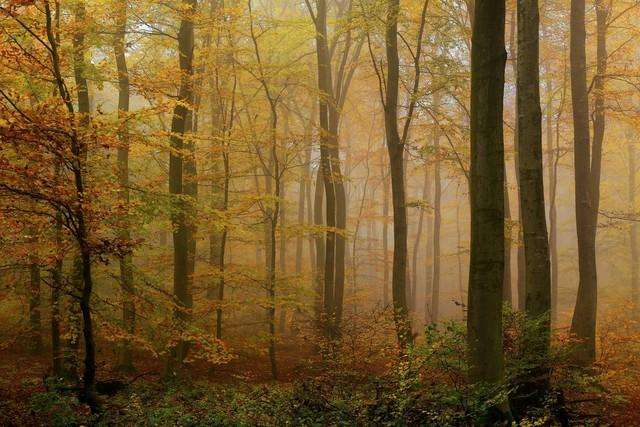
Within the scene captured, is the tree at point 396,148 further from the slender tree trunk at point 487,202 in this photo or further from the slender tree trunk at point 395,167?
the slender tree trunk at point 487,202

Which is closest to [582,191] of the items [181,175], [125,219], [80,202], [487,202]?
[487,202]

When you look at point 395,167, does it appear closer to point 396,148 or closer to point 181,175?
point 396,148

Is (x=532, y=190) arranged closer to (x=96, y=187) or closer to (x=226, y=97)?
(x=96, y=187)

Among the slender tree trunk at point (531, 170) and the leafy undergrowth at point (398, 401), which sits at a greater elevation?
the slender tree trunk at point (531, 170)

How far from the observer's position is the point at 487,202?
547 centimetres

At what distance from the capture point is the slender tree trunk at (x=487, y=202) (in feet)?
17.8

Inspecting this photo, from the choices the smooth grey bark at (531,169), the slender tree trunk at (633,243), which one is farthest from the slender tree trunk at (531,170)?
the slender tree trunk at (633,243)

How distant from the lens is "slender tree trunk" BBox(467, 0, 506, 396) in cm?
543

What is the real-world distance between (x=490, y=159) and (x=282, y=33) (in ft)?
38.1

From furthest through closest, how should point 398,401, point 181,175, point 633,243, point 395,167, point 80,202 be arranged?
point 633,243 → point 395,167 → point 181,175 → point 80,202 → point 398,401

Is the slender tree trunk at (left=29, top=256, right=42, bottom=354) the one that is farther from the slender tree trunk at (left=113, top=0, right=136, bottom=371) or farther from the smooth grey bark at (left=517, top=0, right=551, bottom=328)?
the smooth grey bark at (left=517, top=0, right=551, bottom=328)

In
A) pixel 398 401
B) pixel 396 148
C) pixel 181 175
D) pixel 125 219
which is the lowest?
pixel 398 401

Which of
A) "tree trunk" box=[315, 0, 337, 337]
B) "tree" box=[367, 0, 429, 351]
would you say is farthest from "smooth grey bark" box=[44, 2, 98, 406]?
"tree trunk" box=[315, 0, 337, 337]

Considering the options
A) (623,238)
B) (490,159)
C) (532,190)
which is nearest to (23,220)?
(490,159)
